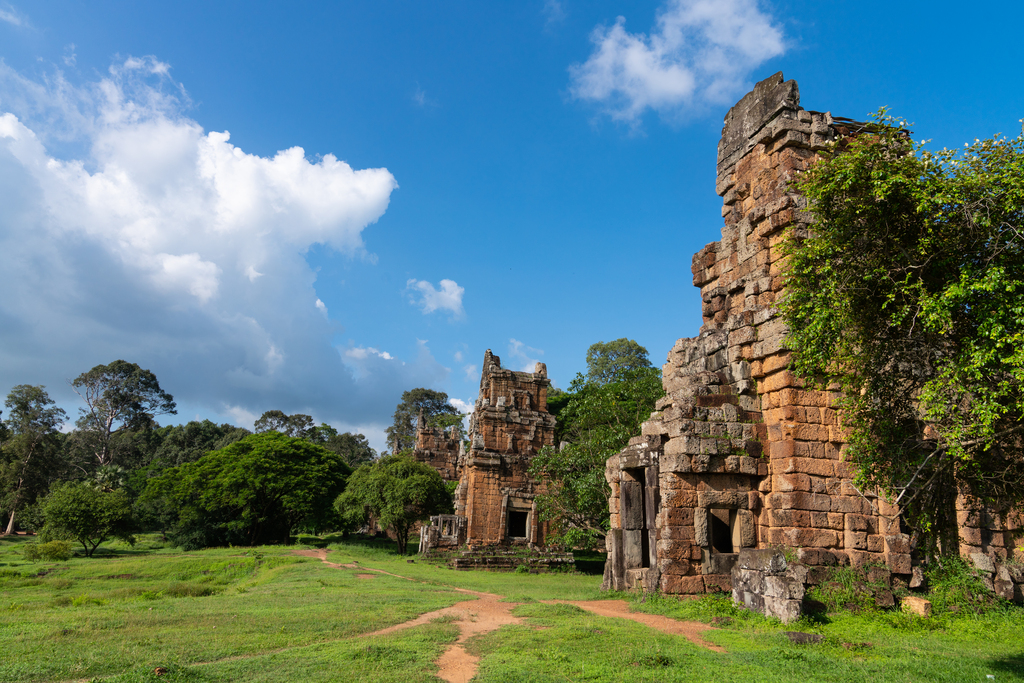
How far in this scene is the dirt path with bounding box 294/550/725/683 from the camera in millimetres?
5805

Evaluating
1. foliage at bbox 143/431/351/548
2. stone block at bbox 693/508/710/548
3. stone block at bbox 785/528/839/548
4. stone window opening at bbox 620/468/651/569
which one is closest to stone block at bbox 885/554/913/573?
stone block at bbox 785/528/839/548

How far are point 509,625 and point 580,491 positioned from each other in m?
10.2

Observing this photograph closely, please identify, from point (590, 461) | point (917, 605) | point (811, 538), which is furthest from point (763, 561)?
point (590, 461)

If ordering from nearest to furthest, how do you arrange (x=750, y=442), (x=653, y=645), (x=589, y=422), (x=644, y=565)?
(x=653, y=645) → (x=750, y=442) → (x=644, y=565) → (x=589, y=422)

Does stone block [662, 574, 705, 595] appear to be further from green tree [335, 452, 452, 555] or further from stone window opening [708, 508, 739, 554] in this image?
green tree [335, 452, 452, 555]

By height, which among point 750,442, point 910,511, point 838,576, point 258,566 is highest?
point 750,442

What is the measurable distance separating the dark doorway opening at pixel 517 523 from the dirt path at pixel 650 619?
1255cm

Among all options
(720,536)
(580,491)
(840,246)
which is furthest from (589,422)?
(840,246)

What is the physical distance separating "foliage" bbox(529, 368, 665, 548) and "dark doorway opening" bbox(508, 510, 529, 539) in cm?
258

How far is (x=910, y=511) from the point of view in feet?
28.9

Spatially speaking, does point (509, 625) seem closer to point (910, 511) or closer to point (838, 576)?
point (838, 576)

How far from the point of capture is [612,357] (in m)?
45.0

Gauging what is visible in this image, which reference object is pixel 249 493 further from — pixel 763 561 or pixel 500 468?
pixel 763 561

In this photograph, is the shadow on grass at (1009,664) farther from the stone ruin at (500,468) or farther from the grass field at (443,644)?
the stone ruin at (500,468)
